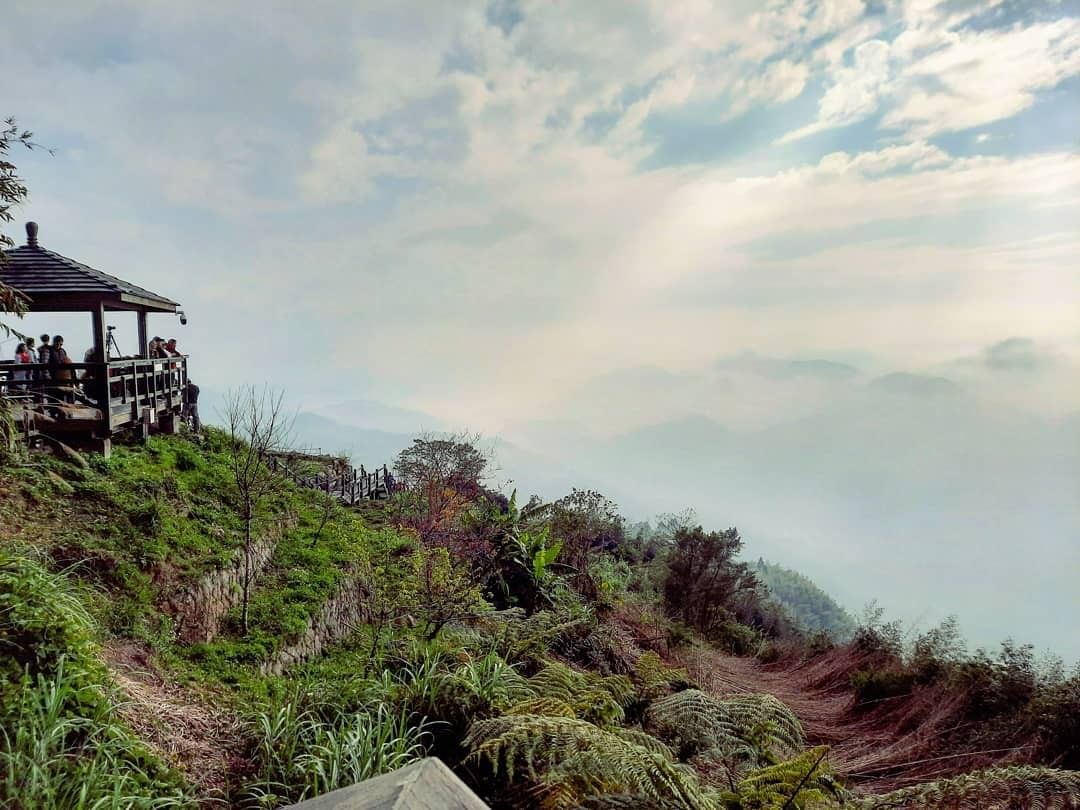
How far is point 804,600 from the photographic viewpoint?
151 feet

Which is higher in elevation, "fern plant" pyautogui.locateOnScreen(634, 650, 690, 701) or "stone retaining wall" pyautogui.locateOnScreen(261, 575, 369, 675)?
"stone retaining wall" pyautogui.locateOnScreen(261, 575, 369, 675)

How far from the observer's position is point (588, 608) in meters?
10.5

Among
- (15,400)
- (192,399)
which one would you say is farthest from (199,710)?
(192,399)

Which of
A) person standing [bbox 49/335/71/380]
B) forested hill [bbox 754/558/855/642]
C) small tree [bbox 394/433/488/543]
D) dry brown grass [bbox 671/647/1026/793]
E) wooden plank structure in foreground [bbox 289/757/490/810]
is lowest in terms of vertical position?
forested hill [bbox 754/558/855/642]

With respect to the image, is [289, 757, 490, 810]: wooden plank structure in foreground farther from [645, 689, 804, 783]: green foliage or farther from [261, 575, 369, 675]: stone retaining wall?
[261, 575, 369, 675]: stone retaining wall

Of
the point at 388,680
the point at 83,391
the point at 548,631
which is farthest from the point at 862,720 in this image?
the point at 83,391

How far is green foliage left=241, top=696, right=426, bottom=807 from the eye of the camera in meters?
3.62

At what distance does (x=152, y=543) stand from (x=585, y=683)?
19.4 feet

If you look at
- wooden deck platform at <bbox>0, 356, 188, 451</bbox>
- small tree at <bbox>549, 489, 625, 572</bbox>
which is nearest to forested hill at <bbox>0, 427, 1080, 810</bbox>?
wooden deck platform at <bbox>0, 356, 188, 451</bbox>

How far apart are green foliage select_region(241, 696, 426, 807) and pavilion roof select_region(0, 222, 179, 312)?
951 cm

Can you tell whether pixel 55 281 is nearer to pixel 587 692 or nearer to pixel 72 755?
pixel 72 755

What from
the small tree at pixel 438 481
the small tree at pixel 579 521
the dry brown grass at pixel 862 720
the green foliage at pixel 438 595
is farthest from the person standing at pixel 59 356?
the dry brown grass at pixel 862 720

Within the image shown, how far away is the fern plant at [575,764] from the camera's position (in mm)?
2639

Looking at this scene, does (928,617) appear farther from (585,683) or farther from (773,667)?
(585,683)
